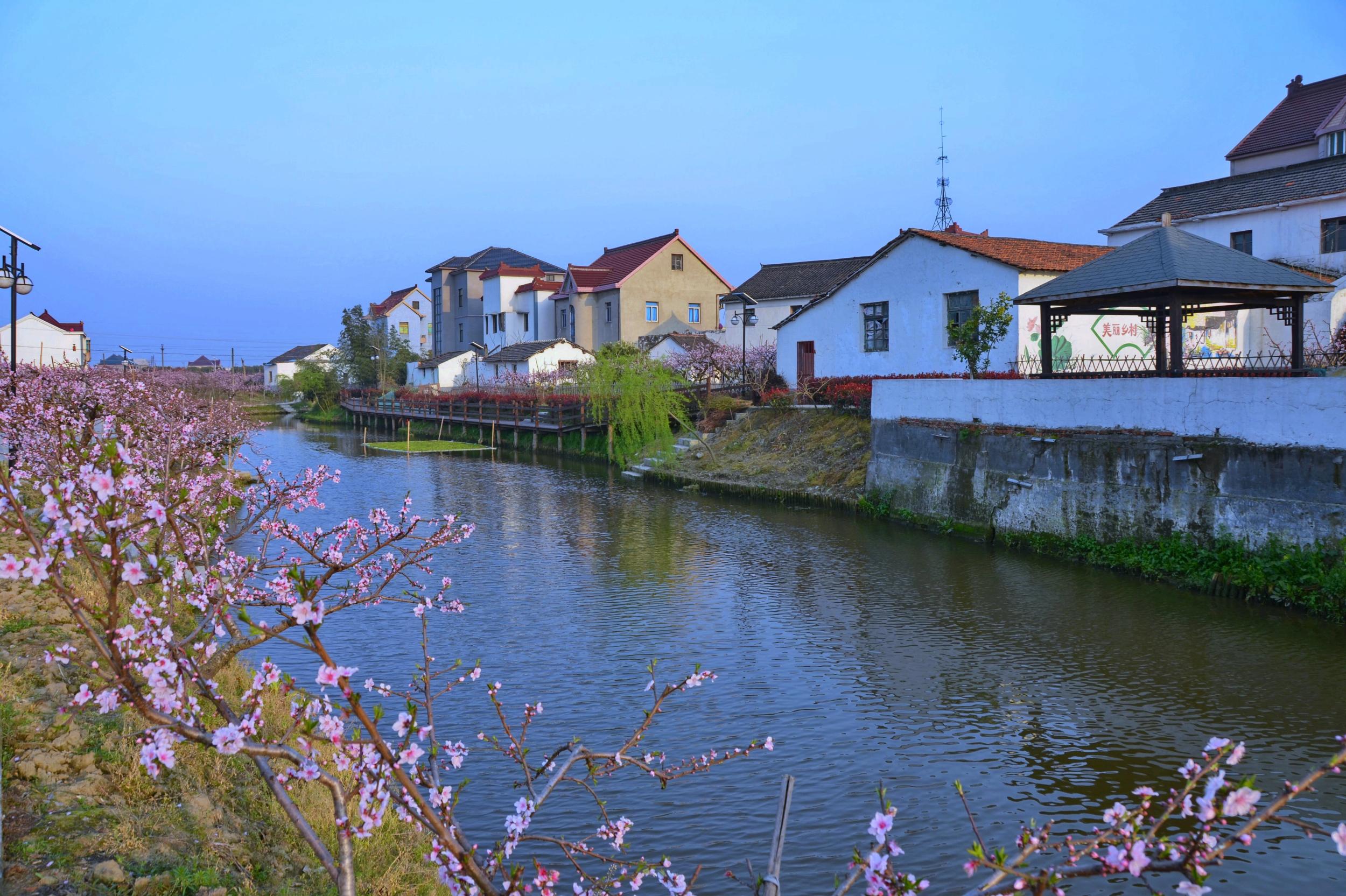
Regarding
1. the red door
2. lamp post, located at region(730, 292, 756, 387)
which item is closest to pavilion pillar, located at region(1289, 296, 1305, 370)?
the red door

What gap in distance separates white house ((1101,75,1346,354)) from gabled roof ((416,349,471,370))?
4558 cm

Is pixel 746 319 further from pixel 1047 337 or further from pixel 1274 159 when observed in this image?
pixel 1274 159

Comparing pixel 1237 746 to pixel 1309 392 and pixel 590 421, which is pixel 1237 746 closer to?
pixel 1309 392

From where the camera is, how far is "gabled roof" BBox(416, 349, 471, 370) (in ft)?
220

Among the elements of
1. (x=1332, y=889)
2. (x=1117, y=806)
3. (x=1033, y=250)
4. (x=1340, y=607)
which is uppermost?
(x=1033, y=250)

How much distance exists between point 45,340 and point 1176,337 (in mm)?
58557

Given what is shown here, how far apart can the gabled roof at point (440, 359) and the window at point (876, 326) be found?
41.8m

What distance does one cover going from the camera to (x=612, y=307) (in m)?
55.2

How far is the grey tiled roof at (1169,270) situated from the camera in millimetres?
16203

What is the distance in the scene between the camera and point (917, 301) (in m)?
27.9

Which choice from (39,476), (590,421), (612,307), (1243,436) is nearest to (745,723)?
(39,476)

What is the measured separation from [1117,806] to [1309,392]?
1246 cm

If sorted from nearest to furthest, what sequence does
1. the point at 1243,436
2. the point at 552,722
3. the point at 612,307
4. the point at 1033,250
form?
the point at 552,722 → the point at 1243,436 → the point at 1033,250 → the point at 612,307

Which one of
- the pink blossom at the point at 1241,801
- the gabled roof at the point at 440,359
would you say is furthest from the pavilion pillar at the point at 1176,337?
the gabled roof at the point at 440,359
